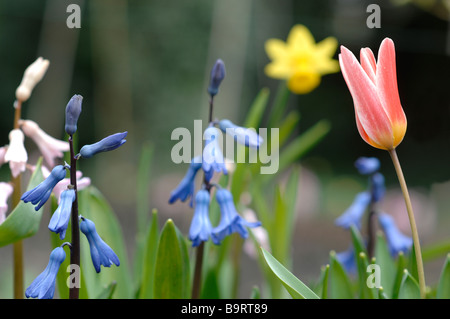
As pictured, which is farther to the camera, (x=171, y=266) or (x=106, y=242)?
(x=106, y=242)

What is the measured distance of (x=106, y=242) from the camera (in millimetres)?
995

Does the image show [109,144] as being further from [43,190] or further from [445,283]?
[445,283]

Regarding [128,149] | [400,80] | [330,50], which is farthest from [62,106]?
[400,80]

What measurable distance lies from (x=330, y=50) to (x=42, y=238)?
232cm

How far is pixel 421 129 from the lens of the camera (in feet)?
16.5

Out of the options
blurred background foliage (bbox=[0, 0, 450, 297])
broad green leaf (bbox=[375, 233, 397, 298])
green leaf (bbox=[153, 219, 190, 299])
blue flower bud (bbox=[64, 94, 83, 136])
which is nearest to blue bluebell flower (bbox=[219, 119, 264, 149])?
green leaf (bbox=[153, 219, 190, 299])

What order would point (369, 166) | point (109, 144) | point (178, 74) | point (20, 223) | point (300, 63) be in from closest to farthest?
point (109, 144) < point (20, 223) < point (369, 166) < point (300, 63) < point (178, 74)

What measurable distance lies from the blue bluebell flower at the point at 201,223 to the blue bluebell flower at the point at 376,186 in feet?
1.29

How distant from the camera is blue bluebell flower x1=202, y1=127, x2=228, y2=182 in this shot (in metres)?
0.74

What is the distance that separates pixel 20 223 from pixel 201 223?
244mm

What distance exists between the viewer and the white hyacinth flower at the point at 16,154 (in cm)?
73

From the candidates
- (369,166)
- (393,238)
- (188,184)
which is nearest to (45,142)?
(188,184)

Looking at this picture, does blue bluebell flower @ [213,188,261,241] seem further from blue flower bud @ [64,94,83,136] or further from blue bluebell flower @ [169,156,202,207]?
blue flower bud @ [64,94,83,136]

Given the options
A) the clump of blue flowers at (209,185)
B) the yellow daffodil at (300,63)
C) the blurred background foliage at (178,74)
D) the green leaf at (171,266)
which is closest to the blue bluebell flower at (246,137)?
the clump of blue flowers at (209,185)
